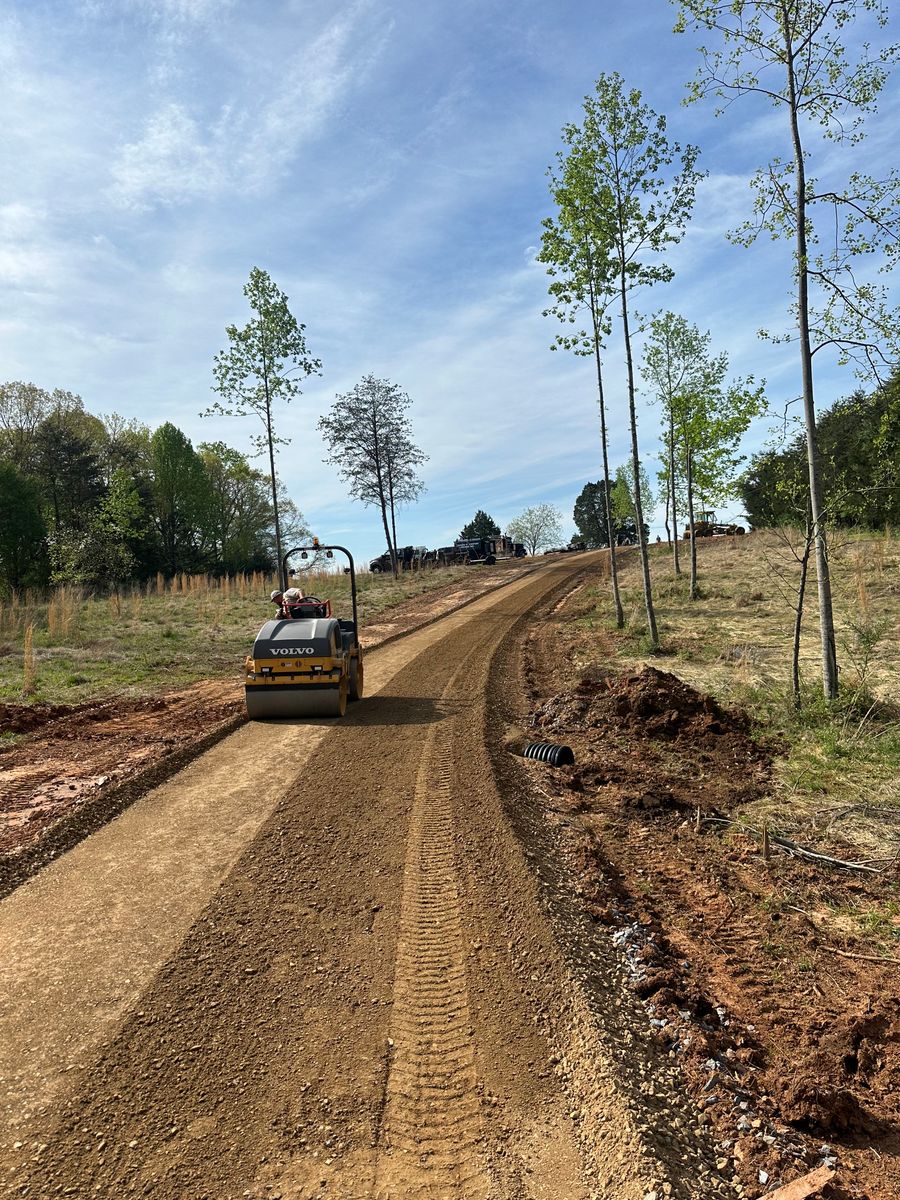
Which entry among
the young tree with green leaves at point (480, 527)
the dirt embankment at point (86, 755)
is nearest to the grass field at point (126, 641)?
the dirt embankment at point (86, 755)

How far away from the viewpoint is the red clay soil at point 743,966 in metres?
3.03

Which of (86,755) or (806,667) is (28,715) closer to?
(86,755)

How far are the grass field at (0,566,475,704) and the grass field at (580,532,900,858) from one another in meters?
9.54

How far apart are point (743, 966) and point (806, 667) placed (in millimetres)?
8918

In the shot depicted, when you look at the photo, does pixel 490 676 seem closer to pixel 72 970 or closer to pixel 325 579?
pixel 72 970

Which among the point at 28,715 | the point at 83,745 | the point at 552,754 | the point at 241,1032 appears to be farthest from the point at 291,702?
the point at 241,1032

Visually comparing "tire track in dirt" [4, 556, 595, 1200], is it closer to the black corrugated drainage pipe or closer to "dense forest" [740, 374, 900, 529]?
the black corrugated drainage pipe

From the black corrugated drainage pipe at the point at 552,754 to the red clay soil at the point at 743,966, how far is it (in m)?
0.17

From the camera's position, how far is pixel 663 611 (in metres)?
20.5

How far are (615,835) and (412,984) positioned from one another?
3.02 metres

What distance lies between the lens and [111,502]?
3344 centimetres

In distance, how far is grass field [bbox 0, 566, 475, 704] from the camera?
13.7m

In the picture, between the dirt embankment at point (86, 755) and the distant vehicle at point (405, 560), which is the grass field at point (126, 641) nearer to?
the dirt embankment at point (86, 755)

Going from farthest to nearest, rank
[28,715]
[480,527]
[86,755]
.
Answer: [480,527] < [28,715] < [86,755]
